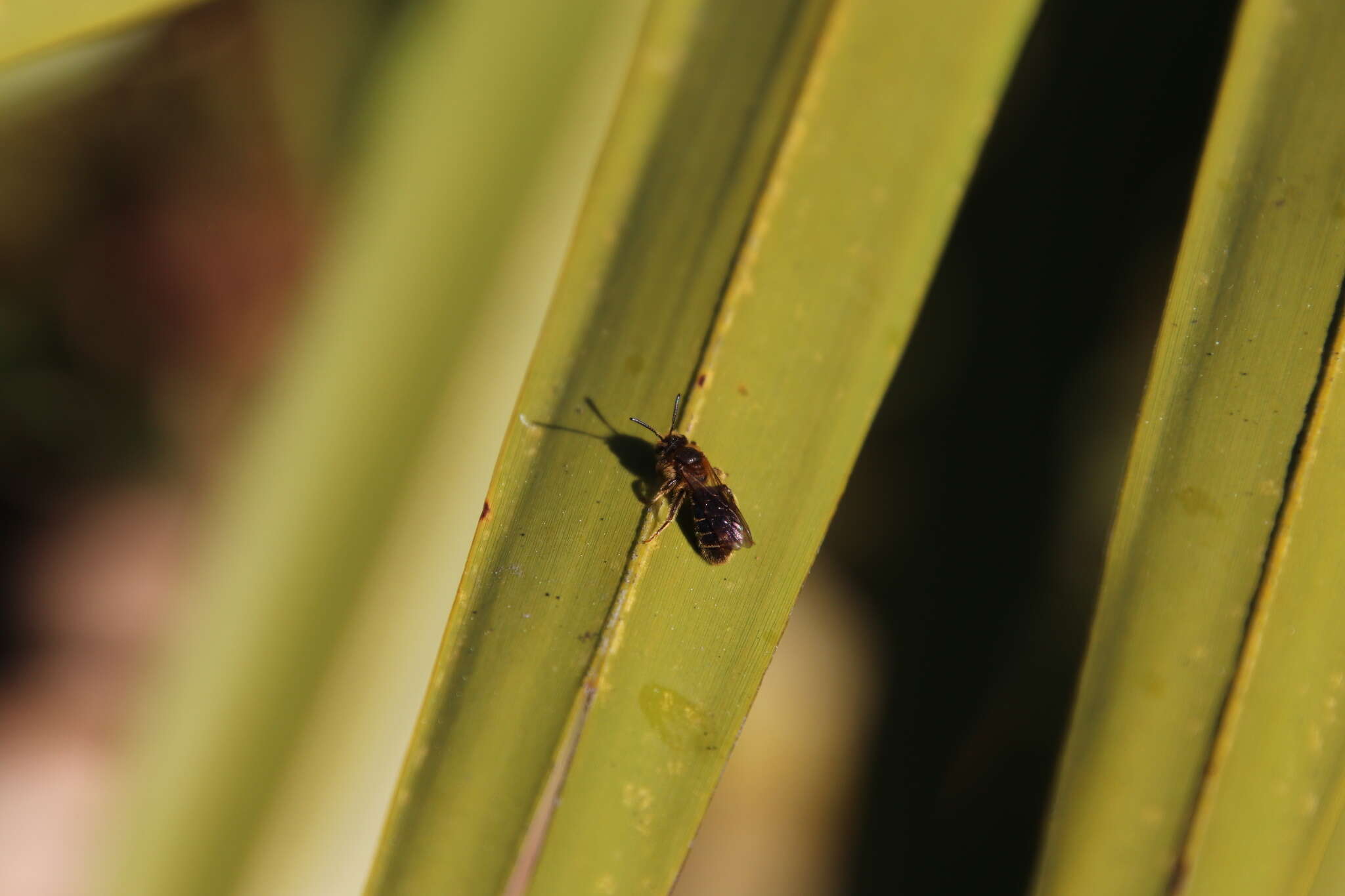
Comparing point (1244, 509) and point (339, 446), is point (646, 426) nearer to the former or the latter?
point (339, 446)

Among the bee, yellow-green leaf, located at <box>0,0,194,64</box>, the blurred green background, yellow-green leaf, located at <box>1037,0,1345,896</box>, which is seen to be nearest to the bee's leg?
the bee

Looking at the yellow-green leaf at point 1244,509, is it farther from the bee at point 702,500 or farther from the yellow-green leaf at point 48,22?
the yellow-green leaf at point 48,22

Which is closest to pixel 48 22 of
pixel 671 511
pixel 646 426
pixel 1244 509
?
Result: pixel 646 426

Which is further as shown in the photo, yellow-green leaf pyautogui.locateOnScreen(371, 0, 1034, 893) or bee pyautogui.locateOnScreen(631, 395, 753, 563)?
bee pyautogui.locateOnScreen(631, 395, 753, 563)

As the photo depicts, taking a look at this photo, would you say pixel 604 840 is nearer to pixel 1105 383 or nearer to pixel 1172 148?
pixel 1105 383

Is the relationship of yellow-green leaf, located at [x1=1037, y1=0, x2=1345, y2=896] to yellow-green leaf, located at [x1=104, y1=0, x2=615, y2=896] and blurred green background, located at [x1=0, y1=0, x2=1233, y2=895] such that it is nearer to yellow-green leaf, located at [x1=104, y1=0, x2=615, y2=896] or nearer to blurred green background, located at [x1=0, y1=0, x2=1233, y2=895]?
blurred green background, located at [x1=0, y1=0, x2=1233, y2=895]

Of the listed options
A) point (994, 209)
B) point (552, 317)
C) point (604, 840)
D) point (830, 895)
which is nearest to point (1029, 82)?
point (994, 209)
